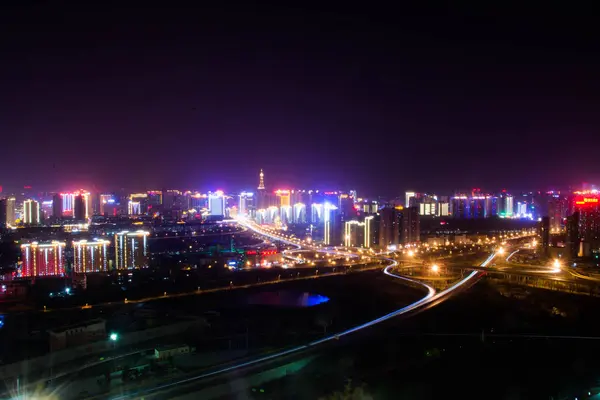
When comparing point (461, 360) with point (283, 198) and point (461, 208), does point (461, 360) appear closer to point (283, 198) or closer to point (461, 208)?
point (461, 208)

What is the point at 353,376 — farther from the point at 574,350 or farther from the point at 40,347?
the point at 40,347

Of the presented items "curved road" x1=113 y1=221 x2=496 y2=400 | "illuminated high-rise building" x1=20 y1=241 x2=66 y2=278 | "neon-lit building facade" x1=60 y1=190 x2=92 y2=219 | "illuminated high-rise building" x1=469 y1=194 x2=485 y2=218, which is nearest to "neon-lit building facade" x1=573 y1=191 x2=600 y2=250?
"curved road" x1=113 y1=221 x2=496 y2=400

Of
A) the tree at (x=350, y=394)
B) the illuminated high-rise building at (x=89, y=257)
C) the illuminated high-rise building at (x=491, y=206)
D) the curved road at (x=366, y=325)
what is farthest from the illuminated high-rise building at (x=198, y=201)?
the tree at (x=350, y=394)

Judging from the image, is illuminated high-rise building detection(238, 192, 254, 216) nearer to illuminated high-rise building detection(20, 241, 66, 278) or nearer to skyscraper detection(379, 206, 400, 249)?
skyscraper detection(379, 206, 400, 249)

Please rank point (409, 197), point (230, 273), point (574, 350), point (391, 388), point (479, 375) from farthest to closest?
point (409, 197) → point (230, 273) → point (574, 350) → point (479, 375) → point (391, 388)

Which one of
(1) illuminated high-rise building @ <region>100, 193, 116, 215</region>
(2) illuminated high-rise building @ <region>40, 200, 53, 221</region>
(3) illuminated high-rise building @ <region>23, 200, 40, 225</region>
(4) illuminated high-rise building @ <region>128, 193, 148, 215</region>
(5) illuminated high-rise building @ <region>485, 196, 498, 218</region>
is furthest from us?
(4) illuminated high-rise building @ <region>128, 193, 148, 215</region>

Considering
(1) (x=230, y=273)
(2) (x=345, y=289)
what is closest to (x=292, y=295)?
(2) (x=345, y=289)

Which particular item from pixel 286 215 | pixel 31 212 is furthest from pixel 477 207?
pixel 31 212

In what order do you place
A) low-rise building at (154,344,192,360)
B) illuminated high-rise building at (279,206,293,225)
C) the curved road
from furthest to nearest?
illuminated high-rise building at (279,206,293,225) < low-rise building at (154,344,192,360) < the curved road
